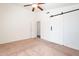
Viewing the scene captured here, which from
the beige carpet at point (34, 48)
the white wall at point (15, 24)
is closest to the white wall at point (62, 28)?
the beige carpet at point (34, 48)

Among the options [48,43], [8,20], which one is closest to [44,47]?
[48,43]

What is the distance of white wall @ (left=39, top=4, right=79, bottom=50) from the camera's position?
5.13 ft

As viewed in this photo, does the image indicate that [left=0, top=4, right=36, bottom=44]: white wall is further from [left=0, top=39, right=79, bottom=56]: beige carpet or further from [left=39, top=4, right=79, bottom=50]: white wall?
[left=39, top=4, right=79, bottom=50]: white wall

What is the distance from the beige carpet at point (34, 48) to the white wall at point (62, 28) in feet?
0.36

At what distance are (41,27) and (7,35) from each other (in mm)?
644

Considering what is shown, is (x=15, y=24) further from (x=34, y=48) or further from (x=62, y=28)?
(x=62, y=28)

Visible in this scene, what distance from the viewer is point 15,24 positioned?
1.52m

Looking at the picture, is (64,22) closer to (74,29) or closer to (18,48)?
(74,29)

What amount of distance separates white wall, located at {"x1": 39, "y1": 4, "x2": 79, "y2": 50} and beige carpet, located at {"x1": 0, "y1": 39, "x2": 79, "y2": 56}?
4.3 inches

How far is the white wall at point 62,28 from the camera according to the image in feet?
5.13

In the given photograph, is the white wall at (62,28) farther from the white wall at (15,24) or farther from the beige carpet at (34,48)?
the white wall at (15,24)

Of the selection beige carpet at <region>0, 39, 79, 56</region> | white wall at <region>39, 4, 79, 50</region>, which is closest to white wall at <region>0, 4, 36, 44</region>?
beige carpet at <region>0, 39, 79, 56</region>

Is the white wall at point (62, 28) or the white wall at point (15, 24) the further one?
the white wall at point (62, 28)

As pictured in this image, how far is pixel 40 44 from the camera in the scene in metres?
1.59
